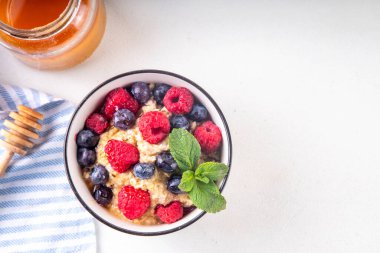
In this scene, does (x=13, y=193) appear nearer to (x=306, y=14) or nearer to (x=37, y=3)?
(x=37, y=3)

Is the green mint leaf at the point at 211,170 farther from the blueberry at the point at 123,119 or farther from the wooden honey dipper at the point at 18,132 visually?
the wooden honey dipper at the point at 18,132

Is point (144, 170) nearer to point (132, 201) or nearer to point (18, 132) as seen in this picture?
point (132, 201)

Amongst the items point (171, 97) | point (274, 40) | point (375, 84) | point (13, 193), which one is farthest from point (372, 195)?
point (13, 193)

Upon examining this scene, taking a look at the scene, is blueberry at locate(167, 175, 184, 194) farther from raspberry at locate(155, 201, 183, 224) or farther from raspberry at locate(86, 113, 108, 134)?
raspberry at locate(86, 113, 108, 134)

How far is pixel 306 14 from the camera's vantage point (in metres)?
1.27

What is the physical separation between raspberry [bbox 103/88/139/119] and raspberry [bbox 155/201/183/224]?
0.19 m

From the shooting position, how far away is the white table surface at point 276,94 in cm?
124

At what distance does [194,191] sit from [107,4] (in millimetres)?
489

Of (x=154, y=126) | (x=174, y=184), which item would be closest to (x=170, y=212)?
(x=174, y=184)

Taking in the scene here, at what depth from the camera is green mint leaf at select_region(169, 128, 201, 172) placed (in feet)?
3.31

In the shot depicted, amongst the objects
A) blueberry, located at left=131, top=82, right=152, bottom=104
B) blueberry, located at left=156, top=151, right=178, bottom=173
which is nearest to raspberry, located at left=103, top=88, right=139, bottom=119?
blueberry, located at left=131, top=82, right=152, bottom=104

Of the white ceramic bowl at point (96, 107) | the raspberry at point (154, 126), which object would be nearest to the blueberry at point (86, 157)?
the white ceramic bowl at point (96, 107)

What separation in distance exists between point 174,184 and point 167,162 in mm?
42

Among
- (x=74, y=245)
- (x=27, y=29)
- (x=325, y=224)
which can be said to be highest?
(x=27, y=29)
